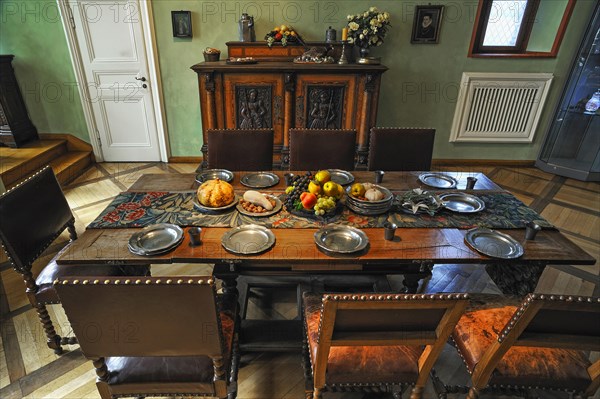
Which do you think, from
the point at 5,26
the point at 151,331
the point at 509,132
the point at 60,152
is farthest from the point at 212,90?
the point at 509,132

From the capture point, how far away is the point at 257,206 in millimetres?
1551

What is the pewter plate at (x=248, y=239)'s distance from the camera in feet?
4.18

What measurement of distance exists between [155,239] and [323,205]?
27.2 inches

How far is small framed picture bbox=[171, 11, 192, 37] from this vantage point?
129 inches

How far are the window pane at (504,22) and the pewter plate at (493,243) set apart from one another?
9.78 ft

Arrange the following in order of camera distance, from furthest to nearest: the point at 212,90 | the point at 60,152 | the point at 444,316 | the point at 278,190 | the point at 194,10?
the point at 60,152 → the point at 194,10 → the point at 212,90 → the point at 278,190 → the point at 444,316

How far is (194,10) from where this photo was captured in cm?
328

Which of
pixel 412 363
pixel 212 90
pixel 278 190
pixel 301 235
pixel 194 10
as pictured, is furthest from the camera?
pixel 194 10

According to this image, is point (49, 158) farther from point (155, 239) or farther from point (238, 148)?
point (155, 239)

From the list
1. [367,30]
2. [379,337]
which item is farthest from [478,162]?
[379,337]

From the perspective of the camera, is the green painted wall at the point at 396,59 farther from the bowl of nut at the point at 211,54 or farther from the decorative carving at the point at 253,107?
the decorative carving at the point at 253,107

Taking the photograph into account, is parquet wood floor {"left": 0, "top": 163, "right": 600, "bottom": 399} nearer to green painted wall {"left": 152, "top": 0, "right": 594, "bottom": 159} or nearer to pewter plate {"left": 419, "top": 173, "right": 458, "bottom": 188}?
pewter plate {"left": 419, "top": 173, "right": 458, "bottom": 188}

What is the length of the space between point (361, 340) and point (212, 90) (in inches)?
105

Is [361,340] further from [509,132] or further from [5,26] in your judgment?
[5,26]
